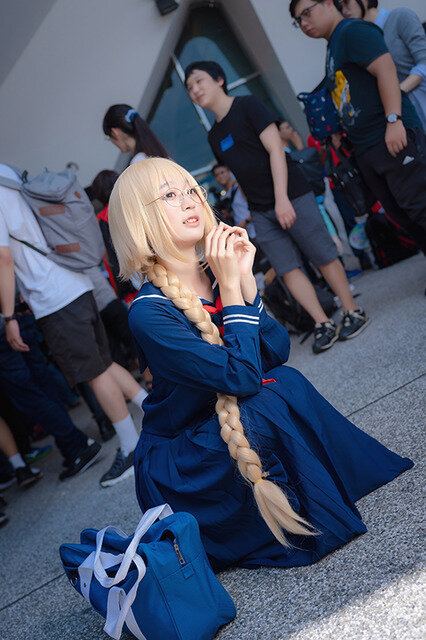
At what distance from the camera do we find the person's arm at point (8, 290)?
317cm

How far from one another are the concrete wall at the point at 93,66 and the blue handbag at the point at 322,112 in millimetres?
3932

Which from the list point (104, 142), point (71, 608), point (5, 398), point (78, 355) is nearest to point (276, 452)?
point (71, 608)

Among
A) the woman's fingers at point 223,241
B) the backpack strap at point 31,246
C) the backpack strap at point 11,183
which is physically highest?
the backpack strap at point 11,183

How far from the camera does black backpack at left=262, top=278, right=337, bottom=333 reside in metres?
4.46

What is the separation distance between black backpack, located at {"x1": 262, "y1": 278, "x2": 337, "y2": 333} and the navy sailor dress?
8.67ft

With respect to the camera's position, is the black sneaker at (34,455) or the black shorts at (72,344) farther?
the black sneaker at (34,455)

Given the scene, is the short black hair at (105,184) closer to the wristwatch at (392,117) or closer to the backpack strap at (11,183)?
the backpack strap at (11,183)

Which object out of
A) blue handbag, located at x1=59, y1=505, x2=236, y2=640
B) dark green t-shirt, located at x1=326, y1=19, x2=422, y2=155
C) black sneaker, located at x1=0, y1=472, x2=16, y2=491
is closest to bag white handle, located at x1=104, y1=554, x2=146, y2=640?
blue handbag, located at x1=59, y1=505, x2=236, y2=640

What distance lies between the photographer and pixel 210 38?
25.4 ft

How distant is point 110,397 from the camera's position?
11.0 feet

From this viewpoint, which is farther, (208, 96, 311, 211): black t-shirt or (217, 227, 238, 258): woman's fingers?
(208, 96, 311, 211): black t-shirt

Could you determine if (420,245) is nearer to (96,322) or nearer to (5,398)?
(96,322)

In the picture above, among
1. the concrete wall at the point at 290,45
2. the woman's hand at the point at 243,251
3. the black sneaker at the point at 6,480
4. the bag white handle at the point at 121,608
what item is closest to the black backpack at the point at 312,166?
the concrete wall at the point at 290,45

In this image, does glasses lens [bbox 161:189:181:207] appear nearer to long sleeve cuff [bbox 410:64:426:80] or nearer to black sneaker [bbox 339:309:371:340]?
black sneaker [bbox 339:309:371:340]
